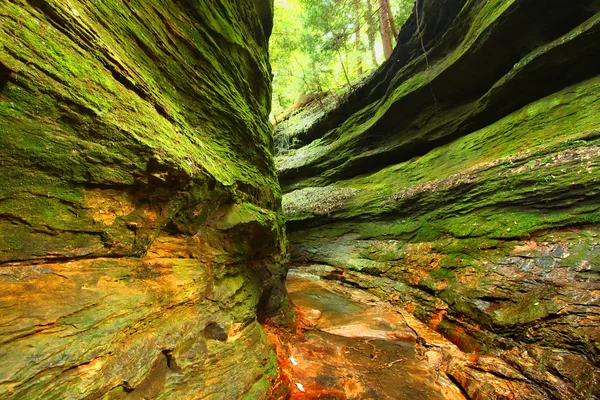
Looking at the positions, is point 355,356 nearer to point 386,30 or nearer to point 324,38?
point 324,38

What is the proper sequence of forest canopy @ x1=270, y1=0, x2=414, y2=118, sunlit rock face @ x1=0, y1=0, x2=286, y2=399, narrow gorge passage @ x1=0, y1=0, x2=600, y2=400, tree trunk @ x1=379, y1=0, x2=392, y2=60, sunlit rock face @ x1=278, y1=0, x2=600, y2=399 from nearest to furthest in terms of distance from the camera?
sunlit rock face @ x1=0, y1=0, x2=286, y2=399, narrow gorge passage @ x1=0, y1=0, x2=600, y2=400, sunlit rock face @ x1=278, y1=0, x2=600, y2=399, forest canopy @ x1=270, y1=0, x2=414, y2=118, tree trunk @ x1=379, y1=0, x2=392, y2=60

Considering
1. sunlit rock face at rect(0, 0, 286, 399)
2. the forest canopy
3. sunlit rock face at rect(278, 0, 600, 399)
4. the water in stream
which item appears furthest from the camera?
the forest canopy

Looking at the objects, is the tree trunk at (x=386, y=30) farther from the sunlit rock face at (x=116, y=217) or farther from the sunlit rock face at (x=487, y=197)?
the sunlit rock face at (x=116, y=217)

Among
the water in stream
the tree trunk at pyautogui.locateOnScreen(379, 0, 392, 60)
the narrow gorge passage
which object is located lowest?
the water in stream

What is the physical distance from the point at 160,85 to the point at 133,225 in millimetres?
2236

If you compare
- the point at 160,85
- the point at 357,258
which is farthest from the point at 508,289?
the point at 160,85

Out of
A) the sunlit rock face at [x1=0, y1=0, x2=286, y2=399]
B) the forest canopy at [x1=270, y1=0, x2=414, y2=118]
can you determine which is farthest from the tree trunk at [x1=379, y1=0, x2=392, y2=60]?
the sunlit rock face at [x1=0, y1=0, x2=286, y2=399]

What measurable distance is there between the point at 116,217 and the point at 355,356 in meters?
4.24

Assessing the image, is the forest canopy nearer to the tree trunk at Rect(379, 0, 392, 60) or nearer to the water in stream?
the tree trunk at Rect(379, 0, 392, 60)

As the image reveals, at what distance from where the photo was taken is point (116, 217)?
98.0 inches

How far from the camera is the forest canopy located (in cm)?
1274

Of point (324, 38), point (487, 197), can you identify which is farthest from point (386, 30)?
point (487, 197)

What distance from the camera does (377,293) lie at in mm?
7164

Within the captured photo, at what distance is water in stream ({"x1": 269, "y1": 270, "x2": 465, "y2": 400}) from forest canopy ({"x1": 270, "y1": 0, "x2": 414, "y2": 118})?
469 inches
